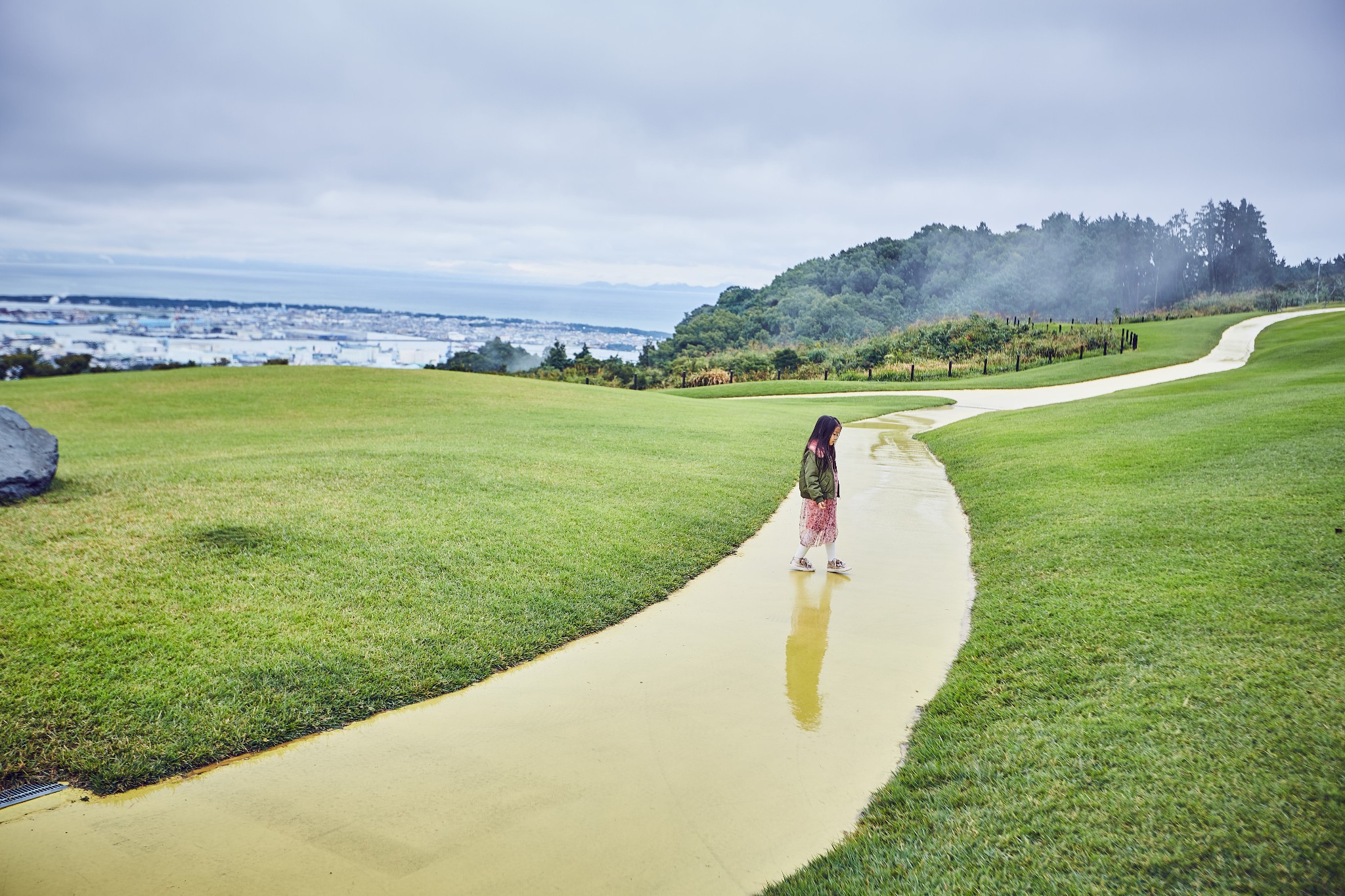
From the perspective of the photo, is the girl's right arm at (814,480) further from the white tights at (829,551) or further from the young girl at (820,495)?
the white tights at (829,551)

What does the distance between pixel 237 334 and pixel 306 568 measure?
4754 centimetres

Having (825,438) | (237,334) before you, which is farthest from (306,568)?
(237,334)

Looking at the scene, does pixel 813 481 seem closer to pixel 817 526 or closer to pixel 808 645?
pixel 817 526

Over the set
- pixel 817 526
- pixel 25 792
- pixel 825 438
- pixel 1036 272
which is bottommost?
pixel 25 792

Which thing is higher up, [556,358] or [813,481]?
[556,358]

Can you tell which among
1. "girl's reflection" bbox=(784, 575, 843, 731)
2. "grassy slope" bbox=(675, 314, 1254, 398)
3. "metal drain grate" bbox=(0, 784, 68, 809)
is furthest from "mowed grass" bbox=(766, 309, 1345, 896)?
"grassy slope" bbox=(675, 314, 1254, 398)

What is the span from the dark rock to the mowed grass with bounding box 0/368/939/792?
0.85 ft

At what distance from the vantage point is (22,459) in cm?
977

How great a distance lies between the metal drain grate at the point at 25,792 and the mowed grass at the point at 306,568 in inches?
4.4

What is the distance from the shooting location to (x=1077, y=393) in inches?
1128

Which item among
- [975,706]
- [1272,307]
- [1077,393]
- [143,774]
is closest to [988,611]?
[975,706]

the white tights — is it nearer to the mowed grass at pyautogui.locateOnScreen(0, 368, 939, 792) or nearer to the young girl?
the young girl

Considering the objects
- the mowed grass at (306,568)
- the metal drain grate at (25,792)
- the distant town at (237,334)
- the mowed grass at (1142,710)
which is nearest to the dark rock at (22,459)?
the mowed grass at (306,568)

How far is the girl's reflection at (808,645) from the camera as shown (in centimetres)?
555
